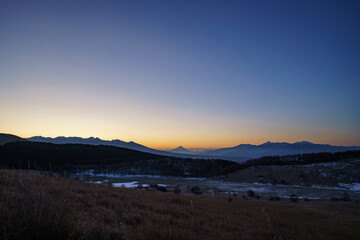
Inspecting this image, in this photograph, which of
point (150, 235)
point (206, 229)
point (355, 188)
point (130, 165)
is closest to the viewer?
point (150, 235)

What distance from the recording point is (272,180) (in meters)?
A: 45.7

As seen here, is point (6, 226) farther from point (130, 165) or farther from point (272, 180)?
point (130, 165)

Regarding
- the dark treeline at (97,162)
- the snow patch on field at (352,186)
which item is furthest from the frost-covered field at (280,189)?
the dark treeline at (97,162)

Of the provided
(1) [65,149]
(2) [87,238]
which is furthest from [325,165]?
(1) [65,149]

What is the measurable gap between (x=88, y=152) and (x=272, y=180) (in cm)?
7385

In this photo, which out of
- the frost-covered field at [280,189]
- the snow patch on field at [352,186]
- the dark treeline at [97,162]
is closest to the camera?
the frost-covered field at [280,189]

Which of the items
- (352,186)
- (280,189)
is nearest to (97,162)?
(280,189)

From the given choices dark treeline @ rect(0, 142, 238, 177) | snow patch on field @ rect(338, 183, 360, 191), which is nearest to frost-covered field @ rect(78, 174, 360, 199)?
snow patch on field @ rect(338, 183, 360, 191)

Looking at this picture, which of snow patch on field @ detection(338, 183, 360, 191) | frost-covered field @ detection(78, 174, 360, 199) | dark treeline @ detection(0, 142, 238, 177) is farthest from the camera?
dark treeline @ detection(0, 142, 238, 177)

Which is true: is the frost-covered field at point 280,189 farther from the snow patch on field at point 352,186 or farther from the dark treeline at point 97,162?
the dark treeline at point 97,162

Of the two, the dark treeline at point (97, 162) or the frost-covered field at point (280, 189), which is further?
the dark treeline at point (97, 162)

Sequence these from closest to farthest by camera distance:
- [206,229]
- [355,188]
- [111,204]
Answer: [206,229], [111,204], [355,188]

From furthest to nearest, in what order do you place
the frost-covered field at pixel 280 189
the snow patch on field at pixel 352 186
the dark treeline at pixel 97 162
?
the dark treeline at pixel 97 162 < the snow patch on field at pixel 352 186 < the frost-covered field at pixel 280 189

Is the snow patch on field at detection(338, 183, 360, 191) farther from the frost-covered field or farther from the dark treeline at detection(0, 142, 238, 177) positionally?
the dark treeline at detection(0, 142, 238, 177)
